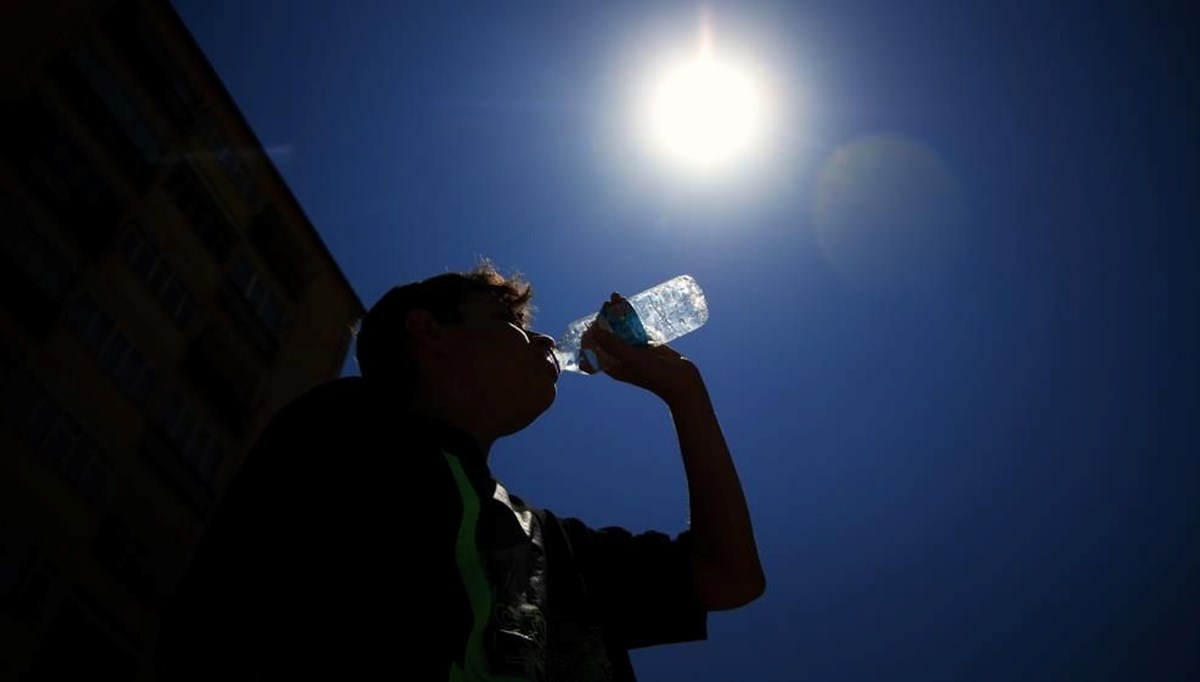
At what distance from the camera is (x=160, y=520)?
16.8 m

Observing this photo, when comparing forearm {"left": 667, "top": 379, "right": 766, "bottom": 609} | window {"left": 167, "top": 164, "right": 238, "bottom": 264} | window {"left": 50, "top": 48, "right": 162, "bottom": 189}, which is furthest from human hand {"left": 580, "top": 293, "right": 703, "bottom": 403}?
window {"left": 167, "top": 164, "right": 238, "bottom": 264}

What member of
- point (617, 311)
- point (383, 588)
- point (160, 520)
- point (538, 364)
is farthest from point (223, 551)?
point (160, 520)

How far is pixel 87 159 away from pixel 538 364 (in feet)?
59.5

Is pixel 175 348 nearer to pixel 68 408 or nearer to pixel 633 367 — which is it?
pixel 68 408

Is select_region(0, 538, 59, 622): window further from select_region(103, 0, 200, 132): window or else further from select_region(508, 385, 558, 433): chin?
select_region(508, 385, 558, 433): chin

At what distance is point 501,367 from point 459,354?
0.16 metres

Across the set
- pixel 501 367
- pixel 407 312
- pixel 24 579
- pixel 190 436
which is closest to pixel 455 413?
pixel 501 367

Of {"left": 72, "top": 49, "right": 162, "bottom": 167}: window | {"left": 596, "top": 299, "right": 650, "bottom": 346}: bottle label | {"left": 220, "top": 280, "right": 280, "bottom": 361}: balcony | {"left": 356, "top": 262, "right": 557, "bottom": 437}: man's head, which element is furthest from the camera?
{"left": 220, "top": 280, "right": 280, "bottom": 361}: balcony

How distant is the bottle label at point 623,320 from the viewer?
130 inches

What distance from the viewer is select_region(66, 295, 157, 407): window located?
626 inches

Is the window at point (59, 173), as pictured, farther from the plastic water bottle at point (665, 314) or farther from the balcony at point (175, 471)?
the plastic water bottle at point (665, 314)

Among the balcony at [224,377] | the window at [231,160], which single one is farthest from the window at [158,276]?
the window at [231,160]

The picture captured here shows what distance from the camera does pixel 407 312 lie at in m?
3.01

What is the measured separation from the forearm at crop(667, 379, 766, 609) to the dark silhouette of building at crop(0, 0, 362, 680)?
14768 mm
